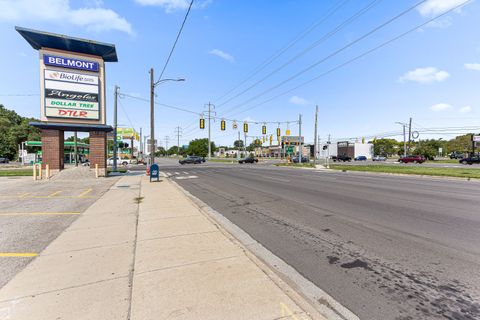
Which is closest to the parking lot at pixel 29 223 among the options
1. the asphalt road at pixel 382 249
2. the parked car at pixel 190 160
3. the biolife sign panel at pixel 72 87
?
the asphalt road at pixel 382 249

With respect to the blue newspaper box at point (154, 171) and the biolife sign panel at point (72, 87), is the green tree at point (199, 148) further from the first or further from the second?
the blue newspaper box at point (154, 171)

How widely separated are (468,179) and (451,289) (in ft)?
68.8

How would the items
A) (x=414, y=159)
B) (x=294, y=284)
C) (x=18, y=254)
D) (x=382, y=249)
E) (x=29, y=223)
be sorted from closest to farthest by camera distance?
(x=294, y=284), (x=18, y=254), (x=382, y=249), (x=29, y=223), (x=414, y=159)

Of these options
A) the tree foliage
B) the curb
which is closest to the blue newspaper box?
the curb

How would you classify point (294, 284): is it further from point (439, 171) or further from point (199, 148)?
point (199, 148)

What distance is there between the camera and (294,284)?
3.28 m

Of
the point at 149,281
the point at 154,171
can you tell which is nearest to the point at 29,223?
the point at 149,281

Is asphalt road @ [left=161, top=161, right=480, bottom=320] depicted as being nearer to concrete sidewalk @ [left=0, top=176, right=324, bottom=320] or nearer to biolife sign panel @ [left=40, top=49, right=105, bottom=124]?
concrete sidewalk @ [left=0, top=176, right=324, bottom=320]

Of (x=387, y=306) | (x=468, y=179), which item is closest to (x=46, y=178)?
(x=387, y=306)

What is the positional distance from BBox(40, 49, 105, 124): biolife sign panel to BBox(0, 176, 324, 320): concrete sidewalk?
17.4m

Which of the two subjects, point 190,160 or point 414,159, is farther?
point 414,159

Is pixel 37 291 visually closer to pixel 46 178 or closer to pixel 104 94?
pixel 46 178

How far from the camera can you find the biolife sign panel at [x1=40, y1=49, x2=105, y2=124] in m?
18.3

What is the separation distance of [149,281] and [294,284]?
1.94 m
